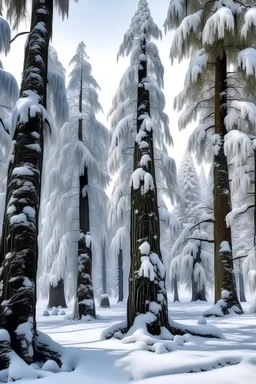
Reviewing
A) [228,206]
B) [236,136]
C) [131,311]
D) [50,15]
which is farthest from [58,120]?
[228,206]

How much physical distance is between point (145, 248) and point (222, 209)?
4.72 metres

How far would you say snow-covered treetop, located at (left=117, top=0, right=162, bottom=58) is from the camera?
10.5m

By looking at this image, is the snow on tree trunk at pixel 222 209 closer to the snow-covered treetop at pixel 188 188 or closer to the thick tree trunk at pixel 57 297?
the thick tree trunk at pixel 57 297

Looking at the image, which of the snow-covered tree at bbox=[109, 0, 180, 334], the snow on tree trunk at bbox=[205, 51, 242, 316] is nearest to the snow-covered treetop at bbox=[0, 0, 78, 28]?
the snow-covered tree at bbox=[109, 0, 180, 334]

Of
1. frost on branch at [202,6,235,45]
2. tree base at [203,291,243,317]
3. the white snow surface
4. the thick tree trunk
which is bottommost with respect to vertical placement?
the thick tree trunk

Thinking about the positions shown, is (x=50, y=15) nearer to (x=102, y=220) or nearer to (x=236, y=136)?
(x=236, y=136)

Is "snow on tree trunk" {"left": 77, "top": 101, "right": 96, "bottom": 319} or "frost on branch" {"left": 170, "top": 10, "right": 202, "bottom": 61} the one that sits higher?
"frost on branch" {"left": 170, "top": 10, "right": 202, "bottom": 61}

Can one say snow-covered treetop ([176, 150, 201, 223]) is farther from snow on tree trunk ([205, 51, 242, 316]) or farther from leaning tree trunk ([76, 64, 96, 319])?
snow on tree trunk ([205, 51, 242, 316])

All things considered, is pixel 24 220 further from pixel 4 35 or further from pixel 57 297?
pixel 57 297

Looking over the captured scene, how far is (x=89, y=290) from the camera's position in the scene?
13.0 meters

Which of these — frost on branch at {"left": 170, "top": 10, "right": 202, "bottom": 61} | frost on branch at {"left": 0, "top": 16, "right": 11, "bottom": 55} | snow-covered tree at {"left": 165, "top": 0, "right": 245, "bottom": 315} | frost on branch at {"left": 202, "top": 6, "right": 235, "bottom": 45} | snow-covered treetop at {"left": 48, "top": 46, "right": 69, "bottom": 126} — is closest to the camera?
frost on branch at {"left": 0, "top": 16, "right": 11, "bottom": 55}

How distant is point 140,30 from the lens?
10508 millimetres

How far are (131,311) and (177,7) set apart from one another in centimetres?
942

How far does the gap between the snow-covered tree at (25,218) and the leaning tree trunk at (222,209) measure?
676 cm
